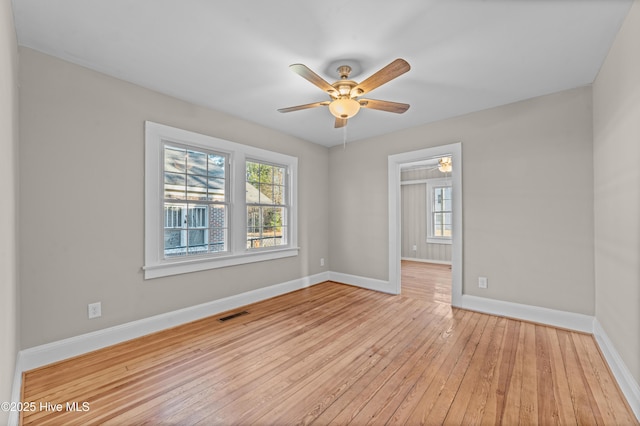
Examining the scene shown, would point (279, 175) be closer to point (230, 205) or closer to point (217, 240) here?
point (230, 205)

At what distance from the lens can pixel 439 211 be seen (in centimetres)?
730

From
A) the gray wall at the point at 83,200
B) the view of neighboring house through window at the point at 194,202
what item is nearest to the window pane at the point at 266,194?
the view of neighboring house through window at the point at 194,202

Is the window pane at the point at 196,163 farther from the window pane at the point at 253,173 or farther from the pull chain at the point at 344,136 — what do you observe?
the pull chain at the point at 344,136

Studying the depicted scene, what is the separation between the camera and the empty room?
5.95 ft

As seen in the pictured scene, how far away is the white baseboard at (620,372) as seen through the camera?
5.66 ft

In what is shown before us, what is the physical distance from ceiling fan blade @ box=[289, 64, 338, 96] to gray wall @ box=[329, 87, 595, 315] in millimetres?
2189

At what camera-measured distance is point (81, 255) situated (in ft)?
8.06

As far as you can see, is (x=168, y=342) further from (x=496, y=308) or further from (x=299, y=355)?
(x=496, y=308)

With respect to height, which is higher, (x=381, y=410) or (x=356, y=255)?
(x=356, y=255)

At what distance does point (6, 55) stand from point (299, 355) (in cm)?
283

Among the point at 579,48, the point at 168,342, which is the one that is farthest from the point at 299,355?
the point at 579,48

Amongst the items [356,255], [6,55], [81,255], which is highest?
[6,55]

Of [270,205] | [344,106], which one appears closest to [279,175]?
[270,205]

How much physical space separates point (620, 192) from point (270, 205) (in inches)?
148
